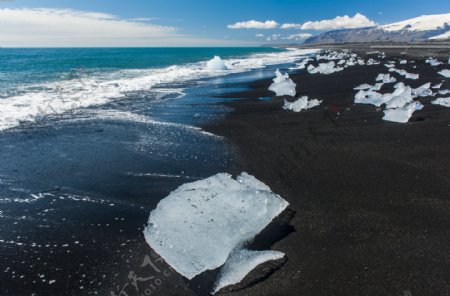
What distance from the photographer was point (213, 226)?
137 inches

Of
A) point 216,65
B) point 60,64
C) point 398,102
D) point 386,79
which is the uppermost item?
point 60,64

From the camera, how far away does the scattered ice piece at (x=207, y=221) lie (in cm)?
321

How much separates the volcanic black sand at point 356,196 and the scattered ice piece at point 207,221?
0.40 metres

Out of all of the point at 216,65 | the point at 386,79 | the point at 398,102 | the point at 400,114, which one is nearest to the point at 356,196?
the point at 400,114

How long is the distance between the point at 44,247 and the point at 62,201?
1.15 meters

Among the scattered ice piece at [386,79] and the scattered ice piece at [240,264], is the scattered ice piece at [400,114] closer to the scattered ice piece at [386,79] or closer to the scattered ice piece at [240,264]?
the scattered ice piece at [240,264]

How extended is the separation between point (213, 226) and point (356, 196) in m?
2.14

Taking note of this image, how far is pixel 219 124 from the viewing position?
8914 mm

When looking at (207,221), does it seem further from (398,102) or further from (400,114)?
(398,102)

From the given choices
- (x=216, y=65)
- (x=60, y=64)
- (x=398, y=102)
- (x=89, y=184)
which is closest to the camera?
(x=89, y=184)

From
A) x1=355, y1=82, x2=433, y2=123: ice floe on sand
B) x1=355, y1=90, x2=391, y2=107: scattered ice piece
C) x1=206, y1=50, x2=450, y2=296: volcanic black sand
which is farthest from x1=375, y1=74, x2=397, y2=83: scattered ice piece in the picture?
x1=206, y1=50, x2=450, y2=296: volcanic black sand

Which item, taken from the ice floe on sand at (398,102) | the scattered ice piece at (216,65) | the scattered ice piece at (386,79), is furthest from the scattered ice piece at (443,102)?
the scattered ice piece at (216,65)

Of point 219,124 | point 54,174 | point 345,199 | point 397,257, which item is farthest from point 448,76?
point 54,174

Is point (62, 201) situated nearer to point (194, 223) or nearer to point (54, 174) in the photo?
point (54, 174)
